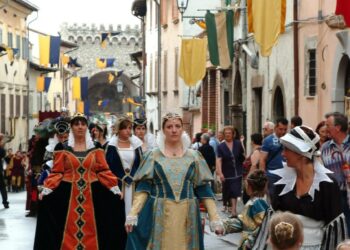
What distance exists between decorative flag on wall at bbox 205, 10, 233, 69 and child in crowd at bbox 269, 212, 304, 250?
19.5 metres

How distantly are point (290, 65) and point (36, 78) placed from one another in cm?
4159

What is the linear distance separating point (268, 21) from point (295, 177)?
12.6 metres

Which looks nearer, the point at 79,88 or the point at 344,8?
the point at 344,8

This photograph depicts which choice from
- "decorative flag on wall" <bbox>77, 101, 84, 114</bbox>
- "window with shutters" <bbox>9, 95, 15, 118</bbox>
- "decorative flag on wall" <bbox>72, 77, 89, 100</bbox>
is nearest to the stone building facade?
"decorative flag on wall" <bbox>77, 101, 84, 114</bbox>

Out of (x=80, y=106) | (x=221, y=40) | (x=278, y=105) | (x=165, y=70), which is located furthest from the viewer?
(x=80, y=106)

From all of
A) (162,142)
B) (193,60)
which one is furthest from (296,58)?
(162,142)

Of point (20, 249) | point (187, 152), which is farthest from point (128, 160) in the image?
point (187, 152)

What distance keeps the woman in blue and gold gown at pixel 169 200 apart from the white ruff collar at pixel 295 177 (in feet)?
7.99

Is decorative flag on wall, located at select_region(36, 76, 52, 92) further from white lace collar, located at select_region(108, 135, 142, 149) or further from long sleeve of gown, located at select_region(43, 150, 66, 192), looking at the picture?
long sleeve of gown, located at select_region(43, 150, 66, 192)

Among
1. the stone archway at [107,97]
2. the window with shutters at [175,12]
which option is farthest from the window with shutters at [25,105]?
the stone archway at [107,97]

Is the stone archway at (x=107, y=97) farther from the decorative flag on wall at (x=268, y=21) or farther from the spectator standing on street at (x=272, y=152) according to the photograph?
the spectator standing on street at (x=272, y=152)

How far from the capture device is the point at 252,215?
7.83 m

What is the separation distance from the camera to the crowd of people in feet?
23.2

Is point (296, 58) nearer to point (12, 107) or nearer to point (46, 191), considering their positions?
point (46, 191)
